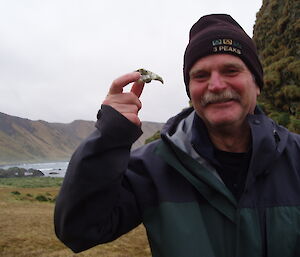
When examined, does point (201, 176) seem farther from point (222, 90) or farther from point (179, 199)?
point (222, 90)

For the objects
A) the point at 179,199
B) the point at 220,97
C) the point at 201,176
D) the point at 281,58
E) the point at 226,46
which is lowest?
the point at 179,199

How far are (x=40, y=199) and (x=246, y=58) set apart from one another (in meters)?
28.9

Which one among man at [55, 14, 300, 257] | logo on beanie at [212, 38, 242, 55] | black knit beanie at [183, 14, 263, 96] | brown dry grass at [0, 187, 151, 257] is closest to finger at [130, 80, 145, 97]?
man at [55, 14, 300, 257]

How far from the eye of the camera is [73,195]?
210cm

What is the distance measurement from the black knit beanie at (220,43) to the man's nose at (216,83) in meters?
0.25

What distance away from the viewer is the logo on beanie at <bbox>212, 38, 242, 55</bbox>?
2.68 m

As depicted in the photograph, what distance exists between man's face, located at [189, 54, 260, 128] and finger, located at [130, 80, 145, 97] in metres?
0.56

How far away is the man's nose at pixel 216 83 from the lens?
8.38ft

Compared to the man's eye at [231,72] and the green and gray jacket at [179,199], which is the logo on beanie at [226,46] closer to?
the man's eye at [231,72]

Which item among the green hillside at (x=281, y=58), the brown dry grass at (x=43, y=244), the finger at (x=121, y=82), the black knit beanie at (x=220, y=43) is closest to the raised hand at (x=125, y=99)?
the finger at (x=121, y=82)

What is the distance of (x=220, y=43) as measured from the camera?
2.71 metres

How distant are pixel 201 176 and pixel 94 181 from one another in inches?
31.0

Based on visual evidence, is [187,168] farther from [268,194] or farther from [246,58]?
[246,58]

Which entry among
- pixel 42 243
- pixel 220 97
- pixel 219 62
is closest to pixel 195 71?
pixel 219 62
